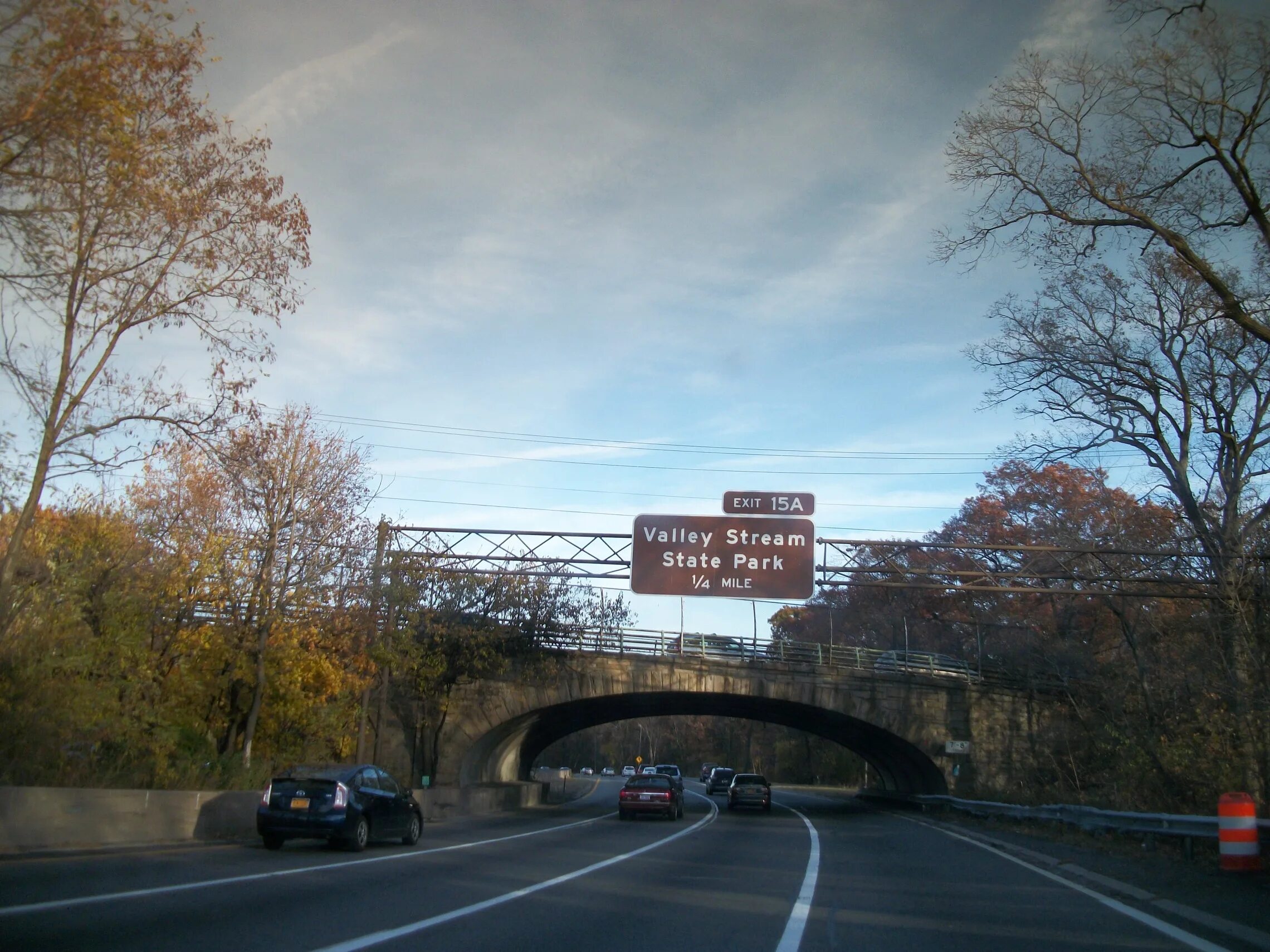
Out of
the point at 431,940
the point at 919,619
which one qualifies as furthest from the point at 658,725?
the point at 431,940

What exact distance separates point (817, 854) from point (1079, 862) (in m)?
5.00

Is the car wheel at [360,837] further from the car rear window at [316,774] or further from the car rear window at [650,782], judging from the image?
the car rear window at [650,782]

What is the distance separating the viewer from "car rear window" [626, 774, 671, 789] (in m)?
32.4

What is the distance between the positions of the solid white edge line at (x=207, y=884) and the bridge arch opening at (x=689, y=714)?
21.2 m

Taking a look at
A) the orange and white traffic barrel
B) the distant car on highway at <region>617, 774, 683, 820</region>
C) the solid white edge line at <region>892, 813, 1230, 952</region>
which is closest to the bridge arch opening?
the distant car on highway at <region>617, 774, 683, 820</region>

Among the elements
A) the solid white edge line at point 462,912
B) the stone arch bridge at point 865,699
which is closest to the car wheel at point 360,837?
the solid white edge line at point 462,912

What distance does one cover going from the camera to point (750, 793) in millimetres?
40219

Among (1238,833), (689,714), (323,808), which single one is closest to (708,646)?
(689,714)

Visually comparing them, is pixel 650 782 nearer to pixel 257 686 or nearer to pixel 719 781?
pixel 257 686

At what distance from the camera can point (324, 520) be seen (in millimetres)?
26375

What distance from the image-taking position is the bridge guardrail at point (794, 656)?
3969cm

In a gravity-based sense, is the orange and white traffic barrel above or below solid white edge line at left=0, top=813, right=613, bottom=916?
above

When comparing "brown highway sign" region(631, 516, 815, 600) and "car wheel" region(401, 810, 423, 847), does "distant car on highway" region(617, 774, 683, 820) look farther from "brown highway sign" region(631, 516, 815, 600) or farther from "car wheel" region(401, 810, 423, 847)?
"car wheel" region(401, 810, 423, 847)

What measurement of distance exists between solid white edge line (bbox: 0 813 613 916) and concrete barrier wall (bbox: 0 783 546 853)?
365 cm
